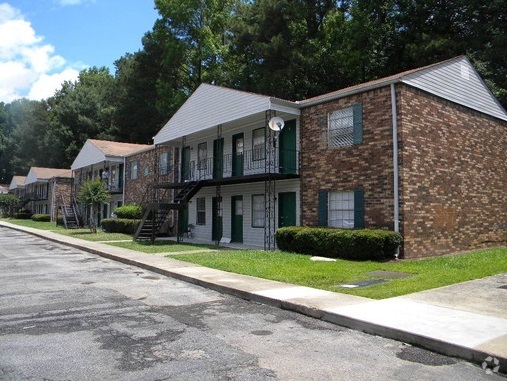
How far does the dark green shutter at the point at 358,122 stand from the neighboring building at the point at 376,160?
3cm

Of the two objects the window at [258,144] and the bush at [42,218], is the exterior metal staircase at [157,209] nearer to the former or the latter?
the window at [258,144]

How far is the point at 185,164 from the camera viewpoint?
2528 centimetres

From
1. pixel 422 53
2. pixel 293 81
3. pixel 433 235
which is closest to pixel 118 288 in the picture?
pixel 433 235

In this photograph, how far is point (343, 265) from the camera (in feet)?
40.3

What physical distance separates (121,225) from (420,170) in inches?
751

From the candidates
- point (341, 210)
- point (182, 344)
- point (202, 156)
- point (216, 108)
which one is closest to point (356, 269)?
point (341, 210)

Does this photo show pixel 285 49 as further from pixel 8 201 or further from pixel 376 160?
pixel 8 201

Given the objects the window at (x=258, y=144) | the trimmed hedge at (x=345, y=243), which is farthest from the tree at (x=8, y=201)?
the trimmed hedge at (x=345, y=243)

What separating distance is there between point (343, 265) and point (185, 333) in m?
7.12

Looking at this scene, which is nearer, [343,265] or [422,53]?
[343,265]

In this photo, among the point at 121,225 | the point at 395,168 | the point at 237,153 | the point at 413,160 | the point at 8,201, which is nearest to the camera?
the point at 395,168

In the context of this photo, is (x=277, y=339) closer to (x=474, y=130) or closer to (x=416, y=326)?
(x=416, y=326)

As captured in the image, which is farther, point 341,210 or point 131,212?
point 131,212

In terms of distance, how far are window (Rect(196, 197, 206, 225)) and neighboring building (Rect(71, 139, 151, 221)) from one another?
9.45 metres
